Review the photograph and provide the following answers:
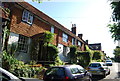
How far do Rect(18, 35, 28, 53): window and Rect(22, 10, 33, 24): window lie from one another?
1.91 m

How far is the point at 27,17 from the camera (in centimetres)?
1542

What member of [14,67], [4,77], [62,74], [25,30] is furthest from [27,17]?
[4,77]

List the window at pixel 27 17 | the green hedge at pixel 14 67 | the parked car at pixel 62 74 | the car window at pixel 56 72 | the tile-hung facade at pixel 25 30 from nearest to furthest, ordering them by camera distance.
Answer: the parked car at pixel 62 74
the car window at pixel 56 72
the green hedge at pixel 14 67
the tile-hung facade at pixel 25 30
the window at pixel 27 17

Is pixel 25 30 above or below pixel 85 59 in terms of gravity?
above

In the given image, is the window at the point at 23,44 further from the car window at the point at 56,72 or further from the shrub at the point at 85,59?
the shrub at the point at 85,59

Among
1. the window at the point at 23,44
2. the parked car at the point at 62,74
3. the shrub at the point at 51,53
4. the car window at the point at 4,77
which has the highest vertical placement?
the window at the point at 23,44

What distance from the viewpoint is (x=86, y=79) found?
8.27 meters

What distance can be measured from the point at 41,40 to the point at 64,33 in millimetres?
10133

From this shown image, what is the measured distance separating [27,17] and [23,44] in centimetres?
307

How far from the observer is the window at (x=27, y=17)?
1505 centimetres

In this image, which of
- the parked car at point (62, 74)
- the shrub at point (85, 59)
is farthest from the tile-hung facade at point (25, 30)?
the shrub at point (85, 59)

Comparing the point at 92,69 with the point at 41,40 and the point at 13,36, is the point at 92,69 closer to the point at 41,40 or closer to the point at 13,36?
the point at 41,40

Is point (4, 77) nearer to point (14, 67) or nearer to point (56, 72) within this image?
point (56, 72)

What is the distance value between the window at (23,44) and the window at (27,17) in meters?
1.91
